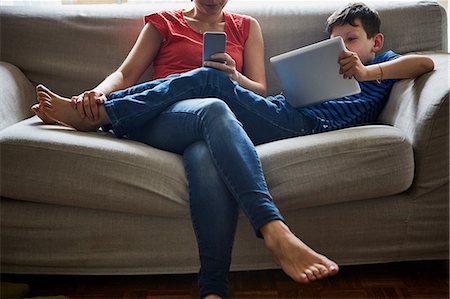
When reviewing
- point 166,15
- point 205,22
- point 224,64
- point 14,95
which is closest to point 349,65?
point 224,64

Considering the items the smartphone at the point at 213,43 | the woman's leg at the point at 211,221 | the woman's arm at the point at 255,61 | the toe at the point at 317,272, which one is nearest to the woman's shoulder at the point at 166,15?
the woman's arm at the point at 255,61

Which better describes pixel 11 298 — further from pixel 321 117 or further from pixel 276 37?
pixel 276 37

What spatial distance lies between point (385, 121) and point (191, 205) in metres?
0.76

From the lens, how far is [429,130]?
71.3 inches

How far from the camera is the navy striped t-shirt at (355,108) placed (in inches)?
78.0

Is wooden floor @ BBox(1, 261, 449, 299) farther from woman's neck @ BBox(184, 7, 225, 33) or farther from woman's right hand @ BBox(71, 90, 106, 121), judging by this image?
woman's neck @ BBox(184, 7, 225, 33)

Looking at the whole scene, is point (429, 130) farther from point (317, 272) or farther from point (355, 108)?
point (317, 272)

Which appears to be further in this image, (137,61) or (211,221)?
(137,61)

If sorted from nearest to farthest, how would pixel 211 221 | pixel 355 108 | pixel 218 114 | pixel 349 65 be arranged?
pixel 211 221
pixel 218 114
pixel 349 65
pixel 355 108

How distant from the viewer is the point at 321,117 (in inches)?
78.0

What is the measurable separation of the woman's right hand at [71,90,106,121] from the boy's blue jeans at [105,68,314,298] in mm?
37

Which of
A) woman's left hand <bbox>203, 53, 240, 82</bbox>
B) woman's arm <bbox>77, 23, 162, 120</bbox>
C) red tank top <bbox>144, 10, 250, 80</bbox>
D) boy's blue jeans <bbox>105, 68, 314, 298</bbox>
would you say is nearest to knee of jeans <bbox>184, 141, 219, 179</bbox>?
boy's blue jeans <bbox>105, 68, 314, 298</bbox>

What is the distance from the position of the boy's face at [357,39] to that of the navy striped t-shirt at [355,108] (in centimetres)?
3

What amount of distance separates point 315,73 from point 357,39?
27 cm
